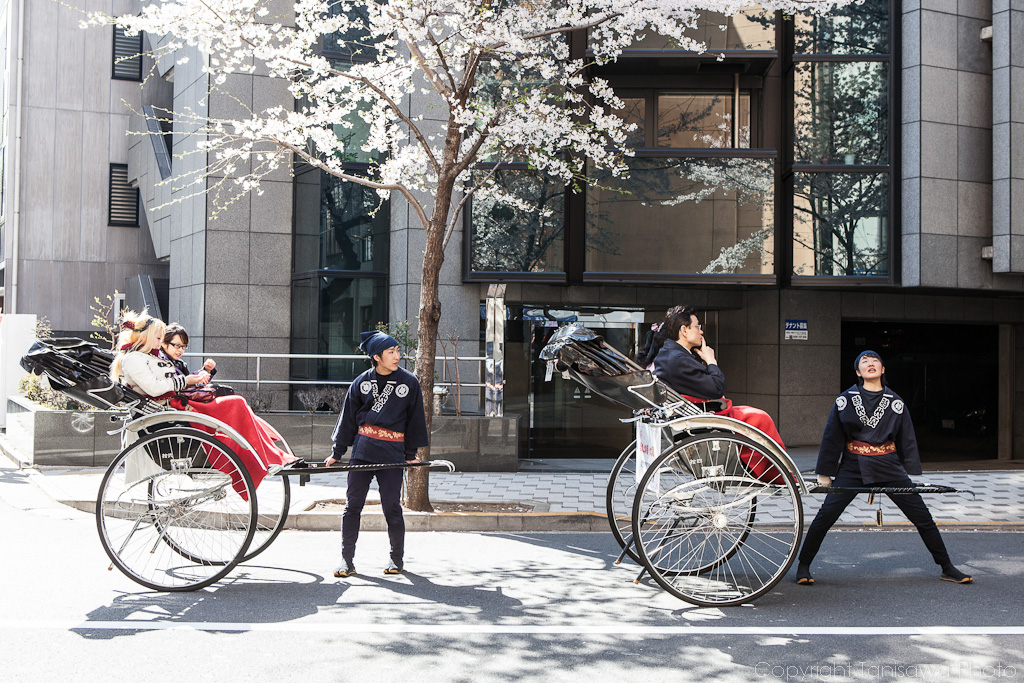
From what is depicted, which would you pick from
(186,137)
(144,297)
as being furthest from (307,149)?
(144,297)

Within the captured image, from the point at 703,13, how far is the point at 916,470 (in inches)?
424

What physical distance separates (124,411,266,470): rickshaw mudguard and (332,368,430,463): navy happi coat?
768mm

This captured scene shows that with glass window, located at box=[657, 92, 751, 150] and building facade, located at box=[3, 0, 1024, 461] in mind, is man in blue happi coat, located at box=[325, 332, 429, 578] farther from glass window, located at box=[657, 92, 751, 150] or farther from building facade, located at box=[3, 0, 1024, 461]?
glass window, located at box=[657, 92, 751, 150]

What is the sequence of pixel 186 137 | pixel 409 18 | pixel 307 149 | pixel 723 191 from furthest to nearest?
pixel 186 137
pixel 307 149
pixel 723 191
pixel 409 18

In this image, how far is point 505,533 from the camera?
8703mm

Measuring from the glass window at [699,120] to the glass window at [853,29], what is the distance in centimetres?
157

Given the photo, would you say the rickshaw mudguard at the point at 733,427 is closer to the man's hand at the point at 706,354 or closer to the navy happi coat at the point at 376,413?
the man's hand at the point at 706,354

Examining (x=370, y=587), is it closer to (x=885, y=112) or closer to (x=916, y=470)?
(x=916, y=470)

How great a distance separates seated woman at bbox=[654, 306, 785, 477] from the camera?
6.52 metres

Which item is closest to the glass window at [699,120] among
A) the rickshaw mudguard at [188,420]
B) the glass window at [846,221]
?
the glass window at [846,221]

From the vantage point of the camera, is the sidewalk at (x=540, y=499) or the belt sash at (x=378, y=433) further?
the sidewalk at (x=540, y=499)

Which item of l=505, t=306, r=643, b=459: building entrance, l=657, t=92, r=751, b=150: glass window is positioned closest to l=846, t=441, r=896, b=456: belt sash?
l=505, t=306, r=643, b=459: building entrance

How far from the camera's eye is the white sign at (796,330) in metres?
16.6

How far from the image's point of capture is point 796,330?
16641 mm
